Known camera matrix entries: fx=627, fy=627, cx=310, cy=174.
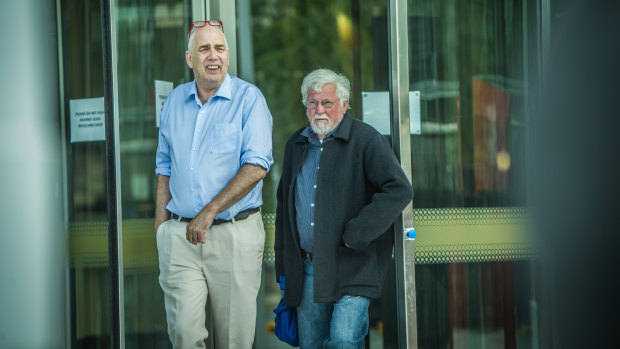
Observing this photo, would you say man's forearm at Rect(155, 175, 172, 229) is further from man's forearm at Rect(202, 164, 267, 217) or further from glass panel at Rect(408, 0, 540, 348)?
glass panel at Rect(408, 0, 540, 348)

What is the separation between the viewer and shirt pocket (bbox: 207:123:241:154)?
9.83 feet

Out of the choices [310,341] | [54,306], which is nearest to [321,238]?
[310,341]

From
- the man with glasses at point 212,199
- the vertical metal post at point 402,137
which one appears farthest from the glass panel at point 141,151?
the vertical metal post at point 402,137

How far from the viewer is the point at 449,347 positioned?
3811 mm

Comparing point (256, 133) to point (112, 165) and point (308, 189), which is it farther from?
point (112, 165)

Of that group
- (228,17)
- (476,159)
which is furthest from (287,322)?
(228,17)

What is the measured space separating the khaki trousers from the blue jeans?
27cm

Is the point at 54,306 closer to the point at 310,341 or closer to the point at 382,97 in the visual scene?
the point at 310,341

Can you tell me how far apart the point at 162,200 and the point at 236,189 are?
514 millimetres

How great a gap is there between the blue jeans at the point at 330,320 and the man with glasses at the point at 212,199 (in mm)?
272

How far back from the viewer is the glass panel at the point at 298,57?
4039mm

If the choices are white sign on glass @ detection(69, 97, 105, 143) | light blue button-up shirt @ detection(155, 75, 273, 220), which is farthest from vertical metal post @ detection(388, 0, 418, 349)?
white sign on glass @ detection(69, 97, 105, 143)

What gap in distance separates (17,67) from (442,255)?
2593 millimetres

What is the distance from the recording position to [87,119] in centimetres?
396
